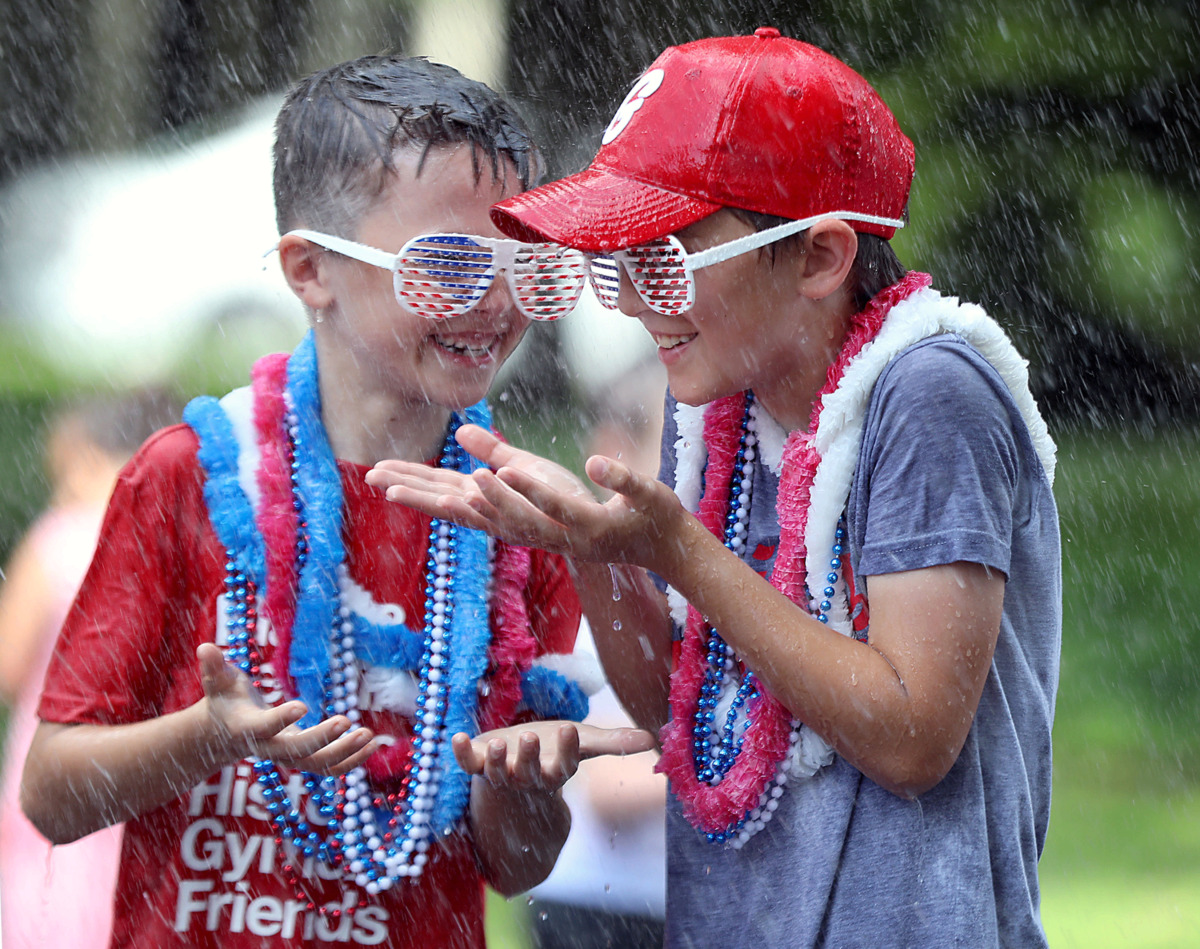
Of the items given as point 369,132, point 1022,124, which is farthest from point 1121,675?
point 369,132

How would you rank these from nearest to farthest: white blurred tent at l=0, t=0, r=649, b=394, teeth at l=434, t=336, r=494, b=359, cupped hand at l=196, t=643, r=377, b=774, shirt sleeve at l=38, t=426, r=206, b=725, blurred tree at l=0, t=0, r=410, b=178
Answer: cupped hand at l=196, t=643, r=377, b=774 < shirt sleeve at l=38, t=426, r=206, b=725 < teeth at l=434, t=336, r=494, b=359 < blurred tree at l=0, t=0, r=410, b=178 < white blurred tent at l=0, t=0, r=649, b=394

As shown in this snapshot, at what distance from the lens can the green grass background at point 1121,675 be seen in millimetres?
4930

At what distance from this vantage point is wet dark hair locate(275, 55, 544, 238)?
206cm

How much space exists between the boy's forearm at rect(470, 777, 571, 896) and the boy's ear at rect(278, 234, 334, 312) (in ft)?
2.87

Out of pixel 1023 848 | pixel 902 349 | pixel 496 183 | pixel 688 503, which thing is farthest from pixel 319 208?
pixel 1023 848

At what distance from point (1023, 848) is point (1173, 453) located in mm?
4742

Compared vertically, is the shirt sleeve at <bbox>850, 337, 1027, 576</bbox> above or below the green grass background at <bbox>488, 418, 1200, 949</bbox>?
above

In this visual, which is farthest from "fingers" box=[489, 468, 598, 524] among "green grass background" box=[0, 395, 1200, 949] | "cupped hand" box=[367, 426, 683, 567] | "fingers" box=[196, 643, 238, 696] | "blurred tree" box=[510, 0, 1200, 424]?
"green grass background" box=[0, 395, 1200, 949]

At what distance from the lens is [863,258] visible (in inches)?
75.5

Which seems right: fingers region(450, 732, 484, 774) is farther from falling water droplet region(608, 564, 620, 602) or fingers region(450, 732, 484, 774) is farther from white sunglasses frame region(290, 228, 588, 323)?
white sunglasses frame region(290, 228, 588, 323)

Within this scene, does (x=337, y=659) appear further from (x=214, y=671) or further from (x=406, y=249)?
(x=406, y=249)

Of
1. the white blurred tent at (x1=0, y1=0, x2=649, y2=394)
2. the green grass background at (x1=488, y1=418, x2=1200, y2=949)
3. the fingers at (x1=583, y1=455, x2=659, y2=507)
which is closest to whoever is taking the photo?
the fingers at (x1=583, y1=455, x2=659, y2=507)

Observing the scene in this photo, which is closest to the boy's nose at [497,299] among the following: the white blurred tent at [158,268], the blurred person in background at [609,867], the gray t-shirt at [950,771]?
the gray t-shirt at [950,771]

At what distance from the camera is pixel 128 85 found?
5.28 meters
